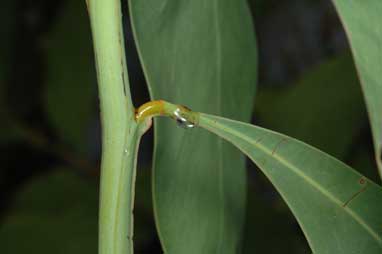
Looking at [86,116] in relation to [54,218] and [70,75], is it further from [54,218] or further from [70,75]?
[54,218]

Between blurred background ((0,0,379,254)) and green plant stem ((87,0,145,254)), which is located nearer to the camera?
green plant stem ((87,0,145,254))

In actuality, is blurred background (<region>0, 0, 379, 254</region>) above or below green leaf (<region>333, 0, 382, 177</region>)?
below

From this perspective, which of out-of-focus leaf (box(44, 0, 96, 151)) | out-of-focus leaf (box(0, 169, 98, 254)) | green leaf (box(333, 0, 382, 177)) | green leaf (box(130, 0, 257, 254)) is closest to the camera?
green leaf (box(333, 0, 382, 177))

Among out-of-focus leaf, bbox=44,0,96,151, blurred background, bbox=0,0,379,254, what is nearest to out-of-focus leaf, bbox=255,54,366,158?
blurred background, bbox=0,0,379,254

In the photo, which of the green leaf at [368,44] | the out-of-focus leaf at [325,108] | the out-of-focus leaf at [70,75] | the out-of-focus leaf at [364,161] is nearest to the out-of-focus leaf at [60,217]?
the out-of-focus leaf at [70,75]

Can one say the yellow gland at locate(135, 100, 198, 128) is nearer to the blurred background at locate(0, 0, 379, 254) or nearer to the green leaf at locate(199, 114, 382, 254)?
the green leaf at locate(199, 114, 382, 254)

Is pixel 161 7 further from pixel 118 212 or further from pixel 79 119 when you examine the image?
pixel 79 119

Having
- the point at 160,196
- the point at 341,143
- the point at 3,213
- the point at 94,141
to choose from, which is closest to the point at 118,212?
the point at 160,196
